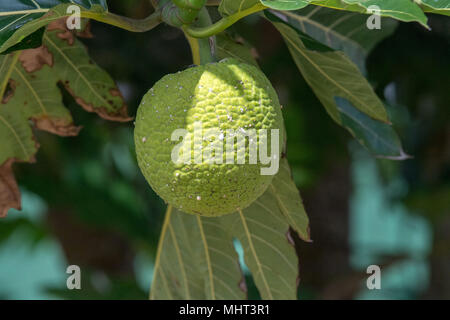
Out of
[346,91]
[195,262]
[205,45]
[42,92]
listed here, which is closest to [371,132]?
[346,91]

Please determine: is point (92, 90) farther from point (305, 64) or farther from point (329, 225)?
point (329, 225)

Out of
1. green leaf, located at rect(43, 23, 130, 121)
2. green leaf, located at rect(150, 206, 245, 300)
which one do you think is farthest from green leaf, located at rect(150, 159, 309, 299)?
green leaf, located at rect(43, 23, 130, 121)

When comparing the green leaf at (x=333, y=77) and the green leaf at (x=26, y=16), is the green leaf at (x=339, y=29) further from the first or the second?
the green leaf at (x=26, y=16)

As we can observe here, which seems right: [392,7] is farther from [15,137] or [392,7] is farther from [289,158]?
[289,158]

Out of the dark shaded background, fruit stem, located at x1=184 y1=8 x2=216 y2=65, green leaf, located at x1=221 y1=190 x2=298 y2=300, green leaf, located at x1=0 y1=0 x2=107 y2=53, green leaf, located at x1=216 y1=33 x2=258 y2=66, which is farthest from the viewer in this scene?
the dark shaded background

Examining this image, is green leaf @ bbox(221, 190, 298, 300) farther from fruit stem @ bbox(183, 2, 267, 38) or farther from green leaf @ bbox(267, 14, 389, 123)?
fruit stem @ bbox(183, 2, 267, 38)
